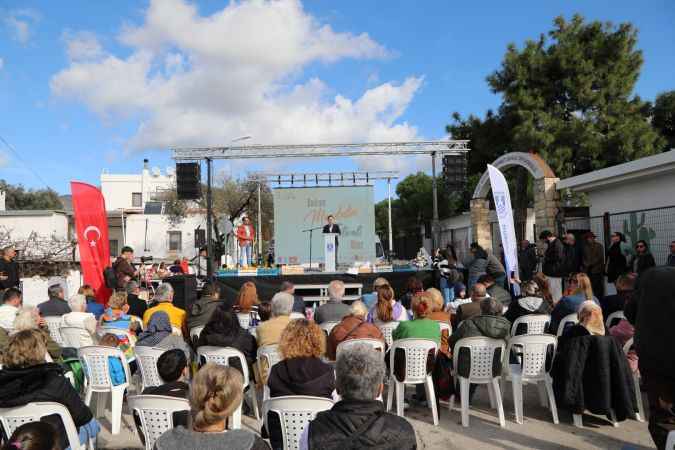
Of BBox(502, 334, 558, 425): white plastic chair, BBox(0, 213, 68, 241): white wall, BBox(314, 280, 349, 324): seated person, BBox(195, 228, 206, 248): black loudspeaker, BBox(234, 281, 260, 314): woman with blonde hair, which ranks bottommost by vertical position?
BBox(502, 334, 558, 425): white plastic chair

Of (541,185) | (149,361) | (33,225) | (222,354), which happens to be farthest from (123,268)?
(33,225)

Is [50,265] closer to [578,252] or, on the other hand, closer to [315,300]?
[315,300]

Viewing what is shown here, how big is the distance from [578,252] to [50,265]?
13.6 m

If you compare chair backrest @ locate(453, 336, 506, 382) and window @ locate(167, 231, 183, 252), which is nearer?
chair backrest @ locate(453, 336, 506, 382)

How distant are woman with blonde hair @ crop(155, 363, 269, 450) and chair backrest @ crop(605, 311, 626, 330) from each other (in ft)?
13.2

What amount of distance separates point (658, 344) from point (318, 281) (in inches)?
311

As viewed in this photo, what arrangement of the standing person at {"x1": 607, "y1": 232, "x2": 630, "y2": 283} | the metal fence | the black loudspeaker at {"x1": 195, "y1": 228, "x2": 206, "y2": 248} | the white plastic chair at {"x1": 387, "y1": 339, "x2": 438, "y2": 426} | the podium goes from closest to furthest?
the white plastic chair at {"x1": 387, "y1": 339, "x2": 438, "y2": 426}, the standing person at {"x1": 607, "y1": 232, "x2": 630, "y2": 283}, the metal fence, the podium, the black loudspeaker at {"x1": 195, "y1": 228, "x2": 206, "y2": 248}

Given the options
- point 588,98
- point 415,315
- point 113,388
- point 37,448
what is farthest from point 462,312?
point 588,98

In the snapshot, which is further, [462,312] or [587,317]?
[462,312]

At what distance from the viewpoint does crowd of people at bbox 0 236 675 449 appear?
1.83 m

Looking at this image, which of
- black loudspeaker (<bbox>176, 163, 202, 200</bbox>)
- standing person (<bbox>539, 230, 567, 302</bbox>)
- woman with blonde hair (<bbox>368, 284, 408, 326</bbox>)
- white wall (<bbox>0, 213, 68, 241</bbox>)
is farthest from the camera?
white wall (<bbox>0, 213, 68, 241</bbox>)

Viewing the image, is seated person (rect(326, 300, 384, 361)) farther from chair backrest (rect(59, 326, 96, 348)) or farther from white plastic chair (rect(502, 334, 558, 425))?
chair backrest (rect(59, 326, 96, 348))

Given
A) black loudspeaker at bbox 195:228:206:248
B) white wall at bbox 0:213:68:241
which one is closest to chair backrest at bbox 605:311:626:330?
→ black loudspeaker at bbox 195:228:206:248

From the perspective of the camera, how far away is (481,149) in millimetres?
19906
